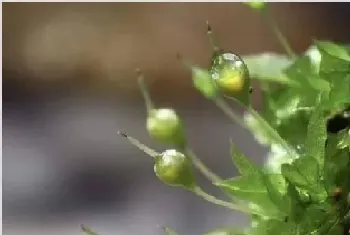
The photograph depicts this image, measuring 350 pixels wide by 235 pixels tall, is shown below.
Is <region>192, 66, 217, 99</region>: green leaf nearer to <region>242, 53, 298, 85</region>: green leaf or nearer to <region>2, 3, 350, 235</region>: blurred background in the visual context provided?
<region>242, 53, 298, 85</region>: green leaf

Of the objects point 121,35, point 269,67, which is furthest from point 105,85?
point 269,67

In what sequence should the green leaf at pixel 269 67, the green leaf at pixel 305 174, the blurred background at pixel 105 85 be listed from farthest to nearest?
the blurred background at pixel 105 85
the green leaf at pixel 269 67
the green leaf at pixel 305 174

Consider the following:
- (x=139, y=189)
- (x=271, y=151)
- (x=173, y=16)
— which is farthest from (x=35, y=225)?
(x=271, y=151)

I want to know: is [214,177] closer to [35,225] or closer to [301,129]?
[301,129]

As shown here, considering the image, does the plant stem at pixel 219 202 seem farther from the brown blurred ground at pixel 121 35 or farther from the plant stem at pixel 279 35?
the brown blurred ground at pixel 121 35

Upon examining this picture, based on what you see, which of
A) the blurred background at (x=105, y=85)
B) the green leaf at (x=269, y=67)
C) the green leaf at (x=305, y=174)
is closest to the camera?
the green leaf at (x=305, y=174)

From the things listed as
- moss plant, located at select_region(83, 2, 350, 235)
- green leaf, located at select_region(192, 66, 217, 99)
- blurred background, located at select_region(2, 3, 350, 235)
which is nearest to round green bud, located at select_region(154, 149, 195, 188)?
moss plant, located at select_region(83, 2, 350, 235)

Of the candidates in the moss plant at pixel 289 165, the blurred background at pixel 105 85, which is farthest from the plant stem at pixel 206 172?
the blurred background at pixel 105 85

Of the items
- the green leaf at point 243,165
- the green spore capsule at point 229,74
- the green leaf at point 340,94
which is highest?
the green leaf at point 340,94
